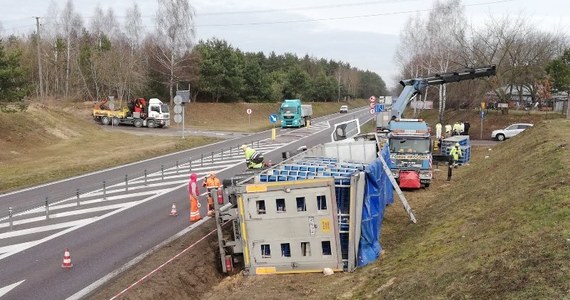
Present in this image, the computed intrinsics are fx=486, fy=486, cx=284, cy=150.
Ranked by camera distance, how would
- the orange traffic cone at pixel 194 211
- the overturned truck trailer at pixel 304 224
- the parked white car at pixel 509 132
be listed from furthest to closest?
the parked white car at pixel 509 132 → the orange traffic cone at pixel 194 211 → the overturned truck trailer at pixel 304 224

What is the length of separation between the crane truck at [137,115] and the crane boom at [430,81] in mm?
30476

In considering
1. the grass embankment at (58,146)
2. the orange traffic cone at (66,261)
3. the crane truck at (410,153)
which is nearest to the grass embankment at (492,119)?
the crane truck at (410,153)

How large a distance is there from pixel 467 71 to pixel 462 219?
51.0 feet

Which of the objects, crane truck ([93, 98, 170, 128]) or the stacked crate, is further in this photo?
crane truck ([93, 98, 170, 128])

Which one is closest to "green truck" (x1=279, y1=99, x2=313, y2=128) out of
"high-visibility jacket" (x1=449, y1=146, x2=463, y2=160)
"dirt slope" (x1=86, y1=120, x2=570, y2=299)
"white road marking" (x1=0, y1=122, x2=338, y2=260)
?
"white road marking" (x1=0, y1=122, x2=338, y2=260)

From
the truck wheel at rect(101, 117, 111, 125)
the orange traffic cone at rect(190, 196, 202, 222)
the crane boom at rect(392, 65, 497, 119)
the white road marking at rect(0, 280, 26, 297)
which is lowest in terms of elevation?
the white road marking at rect(0, 280, 26, 297)

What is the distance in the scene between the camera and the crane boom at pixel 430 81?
80.6 feet

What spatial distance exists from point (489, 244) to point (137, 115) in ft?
148

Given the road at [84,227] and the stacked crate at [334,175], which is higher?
the stacked crate at [334,175]

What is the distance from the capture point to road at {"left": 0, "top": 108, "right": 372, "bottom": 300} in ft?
33.1

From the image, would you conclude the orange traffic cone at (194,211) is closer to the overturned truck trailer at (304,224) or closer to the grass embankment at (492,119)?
the overturned truck trailer at (304,224)

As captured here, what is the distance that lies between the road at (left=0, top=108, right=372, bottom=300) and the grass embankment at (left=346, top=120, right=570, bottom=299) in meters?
5.88

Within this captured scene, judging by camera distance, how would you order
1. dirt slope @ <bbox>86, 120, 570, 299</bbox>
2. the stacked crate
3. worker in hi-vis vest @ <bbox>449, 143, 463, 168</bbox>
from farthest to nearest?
worker in hi-vis vest @ <bbox>449, 143, 463, 168</bbox> < the stacked crate < dirt slope @ <bbox>86, 120, 570, 299</bbox>

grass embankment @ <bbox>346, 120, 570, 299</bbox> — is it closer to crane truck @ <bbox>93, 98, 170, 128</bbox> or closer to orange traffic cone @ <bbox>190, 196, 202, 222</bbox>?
orange traffic cone @ <bbox>190, 196, 202, 222</bbox>
